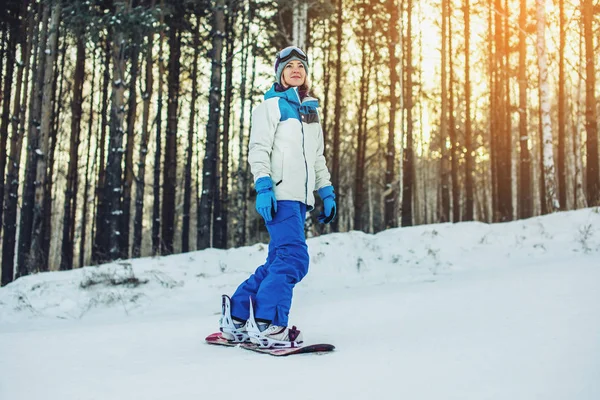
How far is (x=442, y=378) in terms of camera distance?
2.15 meters

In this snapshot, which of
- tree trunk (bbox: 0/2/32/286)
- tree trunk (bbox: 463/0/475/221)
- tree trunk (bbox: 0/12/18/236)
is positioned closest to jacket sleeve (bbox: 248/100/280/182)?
tree trunk (bbox: 463/0/475/221)

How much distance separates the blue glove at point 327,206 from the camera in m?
3.39

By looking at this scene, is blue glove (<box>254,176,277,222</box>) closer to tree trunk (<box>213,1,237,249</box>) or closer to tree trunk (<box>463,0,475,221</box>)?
tree trunk (<box>213,1,237,249</box>)

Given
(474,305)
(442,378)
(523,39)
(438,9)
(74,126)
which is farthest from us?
(438,9)

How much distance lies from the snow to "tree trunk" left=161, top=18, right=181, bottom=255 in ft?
22.3

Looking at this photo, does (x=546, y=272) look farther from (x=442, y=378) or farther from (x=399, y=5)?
(x=399, y=5)

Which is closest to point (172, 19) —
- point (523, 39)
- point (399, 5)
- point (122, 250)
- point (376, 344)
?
point (399, 5)

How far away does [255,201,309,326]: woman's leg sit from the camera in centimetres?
301

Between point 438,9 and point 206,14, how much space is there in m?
8.21

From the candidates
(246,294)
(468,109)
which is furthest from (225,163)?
(246,294)

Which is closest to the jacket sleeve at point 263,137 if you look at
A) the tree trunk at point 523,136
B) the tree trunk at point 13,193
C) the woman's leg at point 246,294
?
the woman's leg at point 246,294

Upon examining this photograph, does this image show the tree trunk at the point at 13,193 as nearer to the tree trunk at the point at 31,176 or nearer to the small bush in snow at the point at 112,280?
the tree trunk at the point at 31,176

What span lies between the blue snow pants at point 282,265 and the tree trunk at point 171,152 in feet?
34.0

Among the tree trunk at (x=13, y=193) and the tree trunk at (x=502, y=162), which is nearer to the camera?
the tree trunk at (x=13, y=193)
